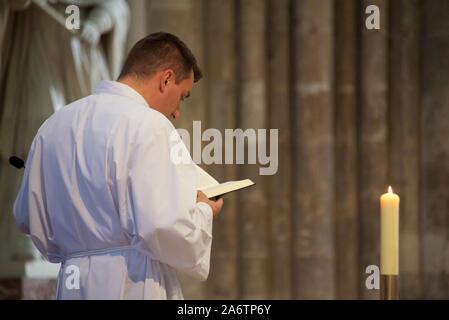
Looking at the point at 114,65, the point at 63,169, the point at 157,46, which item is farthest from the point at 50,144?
the point at 114,65

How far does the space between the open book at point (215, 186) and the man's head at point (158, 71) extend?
24 cm

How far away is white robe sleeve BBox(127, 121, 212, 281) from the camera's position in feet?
9.03

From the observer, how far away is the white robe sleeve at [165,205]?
2.75m

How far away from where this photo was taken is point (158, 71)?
10.2 feet

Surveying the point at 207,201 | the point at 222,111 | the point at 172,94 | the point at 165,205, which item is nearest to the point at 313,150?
the point at 222,111

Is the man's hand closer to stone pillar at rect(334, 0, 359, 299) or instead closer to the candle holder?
the candle holder

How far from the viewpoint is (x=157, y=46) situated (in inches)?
122

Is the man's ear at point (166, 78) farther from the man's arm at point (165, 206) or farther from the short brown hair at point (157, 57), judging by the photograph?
the man's arm at point (165, 206)

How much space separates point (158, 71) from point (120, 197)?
49 centimetres

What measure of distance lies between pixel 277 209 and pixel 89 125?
3.37 m

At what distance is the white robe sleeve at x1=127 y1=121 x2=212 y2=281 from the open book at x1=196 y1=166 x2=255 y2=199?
5.1 inches

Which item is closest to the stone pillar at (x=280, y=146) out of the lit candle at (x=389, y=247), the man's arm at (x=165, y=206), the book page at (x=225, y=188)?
the book page at (x=225, y=188)

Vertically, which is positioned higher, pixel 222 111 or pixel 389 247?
pixel 222 111

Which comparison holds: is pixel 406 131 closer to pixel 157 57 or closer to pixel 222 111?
pixel 222 111
